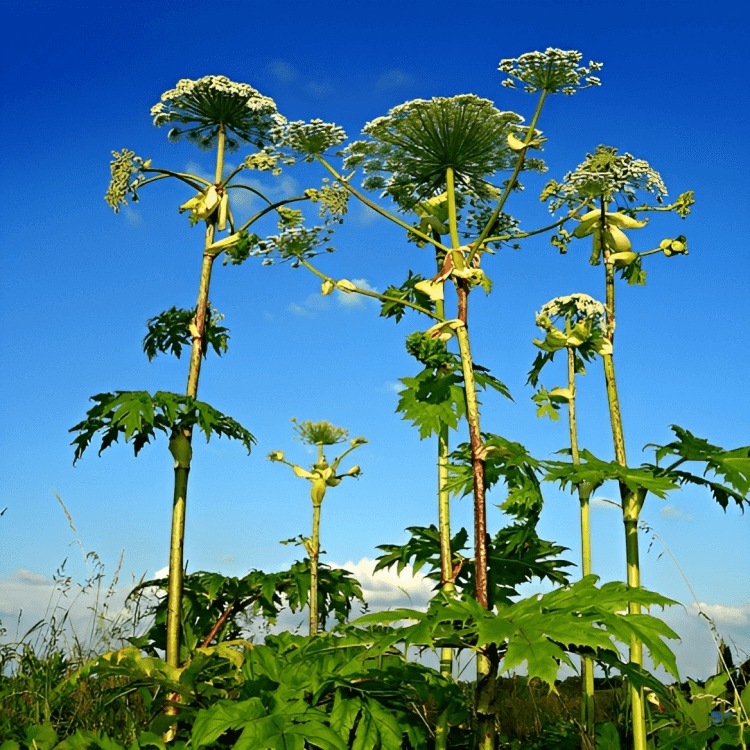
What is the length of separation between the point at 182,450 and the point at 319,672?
227cm

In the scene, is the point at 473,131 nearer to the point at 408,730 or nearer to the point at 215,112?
the point at 215,112

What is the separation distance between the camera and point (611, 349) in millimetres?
3818

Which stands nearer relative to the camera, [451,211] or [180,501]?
[451,211]

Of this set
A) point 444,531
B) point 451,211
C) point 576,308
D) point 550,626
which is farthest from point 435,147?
point 550,626

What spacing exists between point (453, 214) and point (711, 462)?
1.78 meters

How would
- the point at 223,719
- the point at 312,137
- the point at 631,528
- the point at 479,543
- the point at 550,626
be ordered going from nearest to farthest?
the point at 550,626
the point at 223,719
the point at 479,543
the point at 631,528
the point at 312,137

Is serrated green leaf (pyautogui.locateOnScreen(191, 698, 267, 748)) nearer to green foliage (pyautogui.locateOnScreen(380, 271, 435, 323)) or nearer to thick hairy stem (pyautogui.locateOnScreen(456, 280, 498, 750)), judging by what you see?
thick hairy stem (pyautogui.locateOnScreen(456, 280, 498, 750))

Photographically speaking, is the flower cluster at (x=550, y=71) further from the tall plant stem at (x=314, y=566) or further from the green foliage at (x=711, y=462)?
the tall plant stem at (x=314, y=566)

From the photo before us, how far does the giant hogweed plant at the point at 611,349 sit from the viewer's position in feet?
10.8

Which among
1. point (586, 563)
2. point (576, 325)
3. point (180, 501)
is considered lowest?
point (586, 563)

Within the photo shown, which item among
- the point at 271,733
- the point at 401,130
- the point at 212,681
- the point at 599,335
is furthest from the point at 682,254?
the point at 212,681

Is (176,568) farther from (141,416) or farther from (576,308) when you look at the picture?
A: (576,308)

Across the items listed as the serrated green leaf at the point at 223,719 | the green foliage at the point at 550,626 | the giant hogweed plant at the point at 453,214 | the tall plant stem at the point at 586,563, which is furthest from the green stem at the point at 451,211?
the serrated green leaf at the point at 223,719

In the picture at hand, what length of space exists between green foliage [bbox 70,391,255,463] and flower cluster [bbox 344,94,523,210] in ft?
5.70
